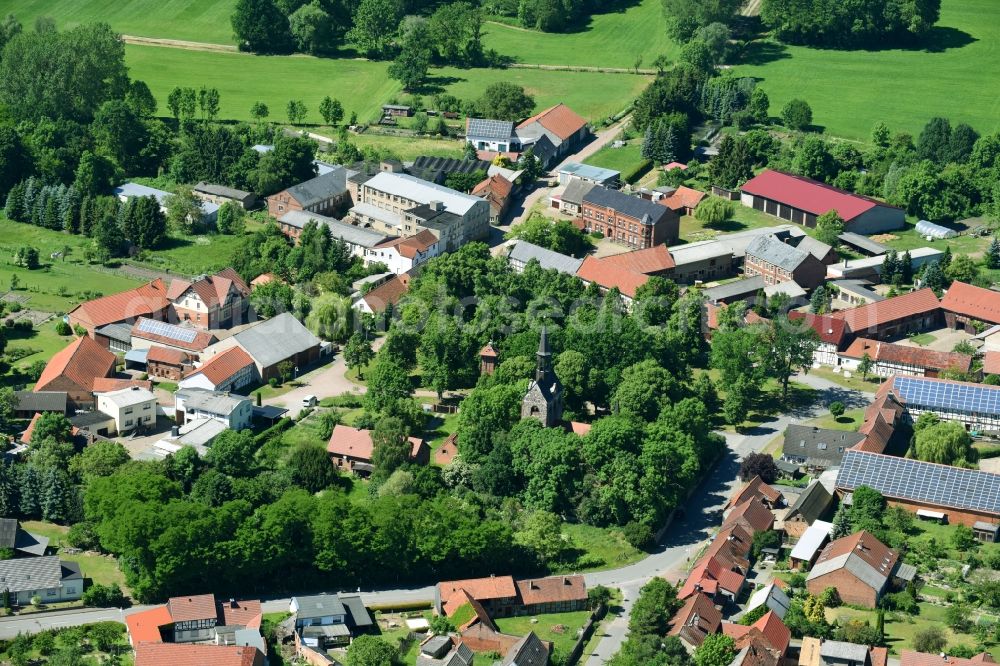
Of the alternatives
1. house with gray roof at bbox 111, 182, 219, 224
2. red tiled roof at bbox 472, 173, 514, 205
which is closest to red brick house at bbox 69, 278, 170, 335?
house with gray roof at bbox 111, 182, 219, 224

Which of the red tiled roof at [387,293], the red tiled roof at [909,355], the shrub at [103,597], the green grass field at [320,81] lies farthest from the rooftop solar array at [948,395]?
the green grass field at [320,81]

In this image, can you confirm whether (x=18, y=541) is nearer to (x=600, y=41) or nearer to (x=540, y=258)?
(x=540, y=258)

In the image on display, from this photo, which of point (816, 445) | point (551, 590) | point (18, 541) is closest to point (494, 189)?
point (816, 445)

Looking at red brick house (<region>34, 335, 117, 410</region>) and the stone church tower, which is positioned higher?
the stone church tower

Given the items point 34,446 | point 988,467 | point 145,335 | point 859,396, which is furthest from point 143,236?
point 988,467

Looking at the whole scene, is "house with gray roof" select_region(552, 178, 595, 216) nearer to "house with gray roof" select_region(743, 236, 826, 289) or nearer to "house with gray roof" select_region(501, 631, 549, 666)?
"house with gray roof" select_region(743, 236, 826, 289)

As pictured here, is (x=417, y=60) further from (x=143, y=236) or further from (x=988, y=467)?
(x=988, y=467)
